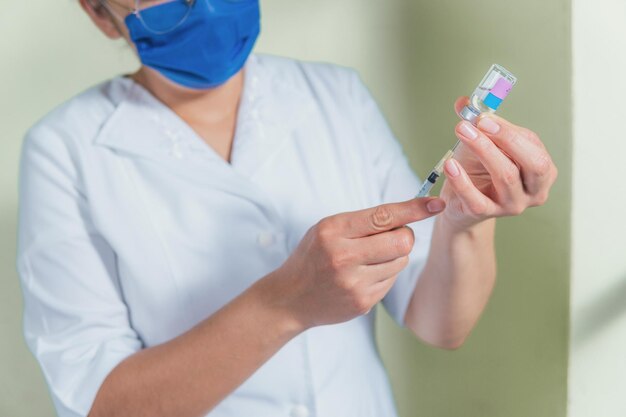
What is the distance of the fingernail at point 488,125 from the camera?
2.56ft

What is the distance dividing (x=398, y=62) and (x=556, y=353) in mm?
568

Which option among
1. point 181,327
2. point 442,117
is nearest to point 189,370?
point 181,327

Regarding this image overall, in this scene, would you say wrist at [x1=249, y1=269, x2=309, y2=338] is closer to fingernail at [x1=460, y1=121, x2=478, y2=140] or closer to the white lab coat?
the white lab coat

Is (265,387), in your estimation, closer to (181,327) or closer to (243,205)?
(181,327)

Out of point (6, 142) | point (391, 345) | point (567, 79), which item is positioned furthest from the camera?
point (391, 345)

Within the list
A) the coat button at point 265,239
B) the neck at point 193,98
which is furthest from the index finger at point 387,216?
the neck at point 193,98

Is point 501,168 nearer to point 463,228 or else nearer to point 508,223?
point 463,228

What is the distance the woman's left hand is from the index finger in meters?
0.03

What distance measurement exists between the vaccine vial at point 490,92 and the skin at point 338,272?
1.0 inches

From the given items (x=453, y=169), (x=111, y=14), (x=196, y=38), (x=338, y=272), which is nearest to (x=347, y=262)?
(x=338, y=272)

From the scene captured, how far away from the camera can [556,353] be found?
3.57 feet

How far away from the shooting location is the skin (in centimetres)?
82

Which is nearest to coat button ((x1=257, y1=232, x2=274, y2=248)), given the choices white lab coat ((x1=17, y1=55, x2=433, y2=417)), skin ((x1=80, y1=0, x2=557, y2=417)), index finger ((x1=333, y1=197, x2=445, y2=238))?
white lab coat ((x1=17, y1=55, x2=433, y2=417))

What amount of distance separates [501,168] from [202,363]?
0.41 metres
